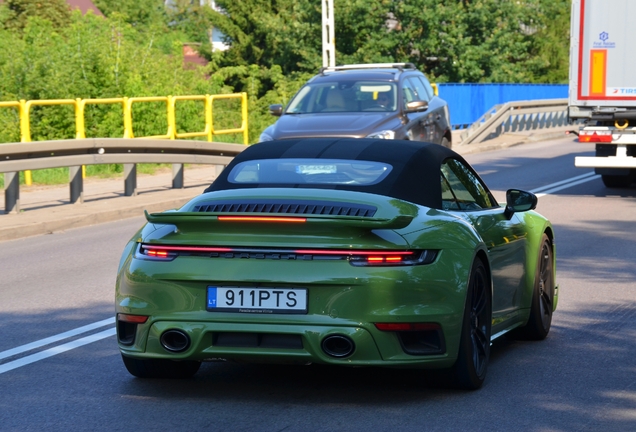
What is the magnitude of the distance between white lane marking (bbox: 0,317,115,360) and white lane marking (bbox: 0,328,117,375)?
13 cm

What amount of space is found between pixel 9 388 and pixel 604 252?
7118mm

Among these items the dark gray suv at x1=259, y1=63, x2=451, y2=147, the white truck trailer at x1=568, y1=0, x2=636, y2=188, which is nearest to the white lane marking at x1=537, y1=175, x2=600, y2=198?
the white truck trailer at x1=568, y1=0, x2=636, y2=188

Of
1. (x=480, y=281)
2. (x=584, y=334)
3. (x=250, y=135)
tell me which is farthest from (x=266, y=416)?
(x=250, y=135)

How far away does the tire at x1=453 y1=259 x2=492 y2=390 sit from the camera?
5871 mm

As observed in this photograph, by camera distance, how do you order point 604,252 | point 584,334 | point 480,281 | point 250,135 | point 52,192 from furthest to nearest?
1. point 250,135
2. point 52,192
3. point 604,252
4. point 584,334
5. point 480,281

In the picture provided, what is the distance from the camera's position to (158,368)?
20.5 feet

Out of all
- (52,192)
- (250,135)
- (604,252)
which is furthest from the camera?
(250,135)

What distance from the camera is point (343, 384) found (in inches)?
248

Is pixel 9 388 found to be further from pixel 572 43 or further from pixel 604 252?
pixel 572 43

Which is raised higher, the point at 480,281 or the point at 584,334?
the point at 480,281

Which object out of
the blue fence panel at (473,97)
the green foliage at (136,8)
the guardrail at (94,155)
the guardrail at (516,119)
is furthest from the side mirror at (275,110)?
the green foliage at (136,8)

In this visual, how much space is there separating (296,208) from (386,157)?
928mm

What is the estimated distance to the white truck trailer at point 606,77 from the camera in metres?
17.4

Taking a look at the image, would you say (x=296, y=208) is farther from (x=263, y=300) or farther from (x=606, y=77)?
(x=606, y=77)
